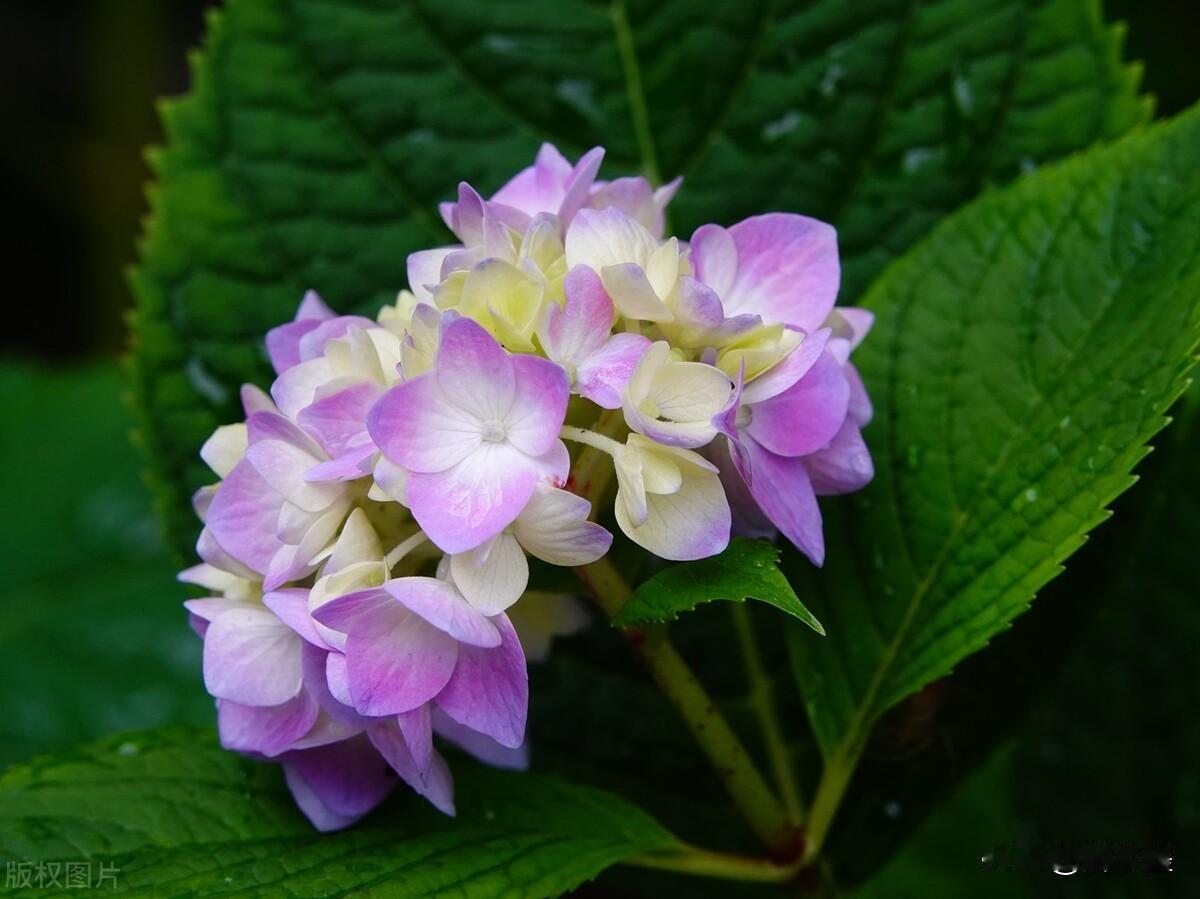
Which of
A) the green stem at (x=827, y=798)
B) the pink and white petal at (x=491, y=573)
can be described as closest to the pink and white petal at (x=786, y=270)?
the pink and white petal at (x=491, y=573)

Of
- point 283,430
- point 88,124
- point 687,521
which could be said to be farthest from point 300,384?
point 88,124

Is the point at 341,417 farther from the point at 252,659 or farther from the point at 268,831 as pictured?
the point at 268,831

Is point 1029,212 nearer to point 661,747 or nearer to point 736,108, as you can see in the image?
point 736,108

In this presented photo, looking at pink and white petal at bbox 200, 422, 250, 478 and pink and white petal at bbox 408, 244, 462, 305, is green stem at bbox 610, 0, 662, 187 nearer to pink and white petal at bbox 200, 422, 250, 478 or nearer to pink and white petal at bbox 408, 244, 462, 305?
pink and white petal at bbox 408, 244, 462, 305

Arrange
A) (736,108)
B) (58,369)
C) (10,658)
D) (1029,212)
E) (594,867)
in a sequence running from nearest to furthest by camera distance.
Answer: (594,867)
(1029,212)
(736,108)
(10,658)
(58,369)

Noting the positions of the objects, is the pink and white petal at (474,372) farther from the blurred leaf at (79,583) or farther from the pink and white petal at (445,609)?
the blurred leaf at (79,583)

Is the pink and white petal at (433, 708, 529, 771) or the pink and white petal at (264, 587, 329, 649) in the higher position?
the pink and white petal at (264, 587, 329, 649)

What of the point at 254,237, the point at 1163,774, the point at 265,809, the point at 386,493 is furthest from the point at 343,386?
the point at 1163,774

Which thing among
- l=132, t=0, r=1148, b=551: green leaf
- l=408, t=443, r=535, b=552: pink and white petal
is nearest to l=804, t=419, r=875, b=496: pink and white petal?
l=408, t=443, r=535, b=552: pink and white petal
